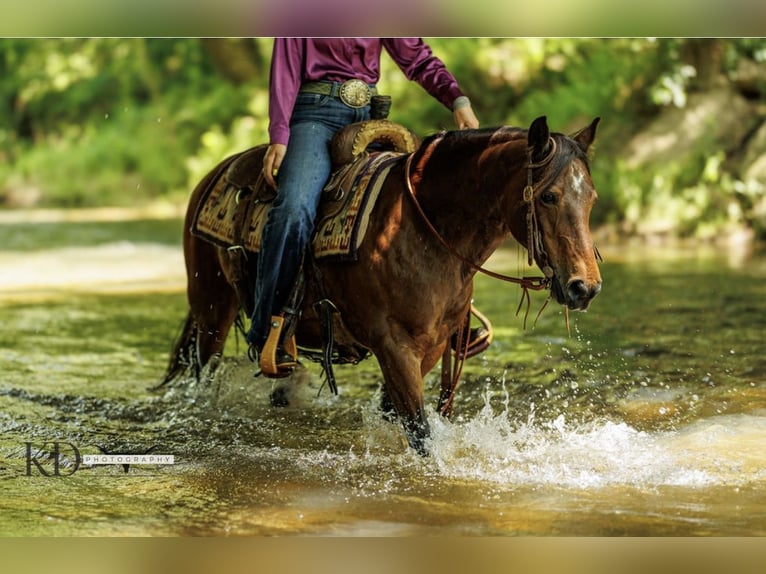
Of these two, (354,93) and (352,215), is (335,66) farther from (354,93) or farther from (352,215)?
(352,215)

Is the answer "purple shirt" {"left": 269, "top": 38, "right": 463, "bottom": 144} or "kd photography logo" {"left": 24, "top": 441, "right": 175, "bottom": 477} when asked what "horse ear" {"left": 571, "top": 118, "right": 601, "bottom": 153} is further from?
"kd photography logo" {"left": 24, "top": 441, "right": 175, "bottom": 477}

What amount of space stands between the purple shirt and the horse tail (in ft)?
5.64

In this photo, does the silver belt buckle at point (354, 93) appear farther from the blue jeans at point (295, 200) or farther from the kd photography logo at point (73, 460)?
the kd photography logo at point (73, 460)

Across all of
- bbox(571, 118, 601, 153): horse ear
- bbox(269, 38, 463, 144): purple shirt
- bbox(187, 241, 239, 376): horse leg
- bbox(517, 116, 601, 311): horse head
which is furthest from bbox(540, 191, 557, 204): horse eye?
bbox(187, 241, 239, 376): horse leg

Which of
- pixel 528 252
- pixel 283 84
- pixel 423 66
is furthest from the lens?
pixel 423 66

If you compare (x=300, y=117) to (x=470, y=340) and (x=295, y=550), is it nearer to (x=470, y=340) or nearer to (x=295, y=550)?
(x=470, y=340)

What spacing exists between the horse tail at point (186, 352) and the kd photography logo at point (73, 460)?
110 centimetres

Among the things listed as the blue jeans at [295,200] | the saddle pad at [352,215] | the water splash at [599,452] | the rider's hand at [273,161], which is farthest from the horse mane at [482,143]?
the water splash at [599,452]

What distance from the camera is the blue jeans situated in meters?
5.04

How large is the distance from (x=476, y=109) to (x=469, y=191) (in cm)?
1208

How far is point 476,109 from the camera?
1650 centimetres

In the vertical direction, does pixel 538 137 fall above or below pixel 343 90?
below

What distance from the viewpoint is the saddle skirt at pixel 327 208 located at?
489 cm

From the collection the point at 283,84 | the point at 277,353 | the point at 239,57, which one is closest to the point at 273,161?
the point at 283,84
